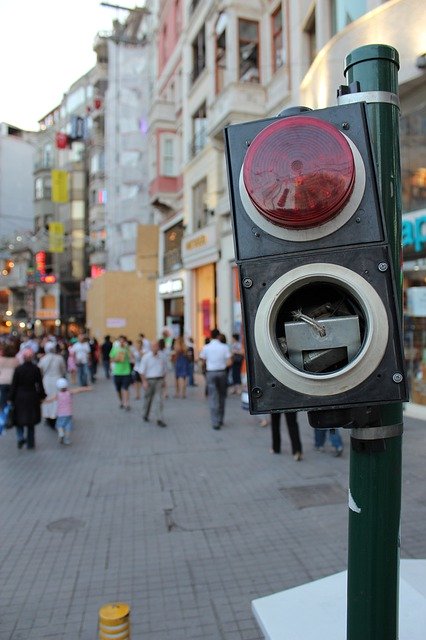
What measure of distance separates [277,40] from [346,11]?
557 centimetres

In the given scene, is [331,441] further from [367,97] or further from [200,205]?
[200,205]

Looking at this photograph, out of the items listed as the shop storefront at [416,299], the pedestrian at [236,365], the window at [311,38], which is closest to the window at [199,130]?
the window at [311,38]

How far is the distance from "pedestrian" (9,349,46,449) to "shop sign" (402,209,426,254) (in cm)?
730

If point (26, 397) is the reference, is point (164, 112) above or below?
above

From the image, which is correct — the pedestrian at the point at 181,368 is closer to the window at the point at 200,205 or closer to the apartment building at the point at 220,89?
the apartment building at the point at 220,89

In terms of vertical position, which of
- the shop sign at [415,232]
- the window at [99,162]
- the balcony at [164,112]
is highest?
the window at [99,162]

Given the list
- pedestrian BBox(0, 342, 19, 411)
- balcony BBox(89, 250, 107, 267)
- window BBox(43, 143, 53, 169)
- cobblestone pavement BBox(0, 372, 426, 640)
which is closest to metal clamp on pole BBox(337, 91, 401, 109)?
cobblestone pavement BBox(0, 372, 426, 640)

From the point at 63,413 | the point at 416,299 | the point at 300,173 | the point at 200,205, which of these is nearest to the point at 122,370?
the point at 63,413

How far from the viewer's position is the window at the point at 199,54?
20.1 meters

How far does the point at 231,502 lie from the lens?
5.77 meters

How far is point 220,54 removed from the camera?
60.3ft

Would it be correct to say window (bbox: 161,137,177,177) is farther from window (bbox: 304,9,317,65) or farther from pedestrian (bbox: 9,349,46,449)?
pedestrian (bbox: 9,349,46,449)

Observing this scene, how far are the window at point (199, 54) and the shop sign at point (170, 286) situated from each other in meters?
8.73

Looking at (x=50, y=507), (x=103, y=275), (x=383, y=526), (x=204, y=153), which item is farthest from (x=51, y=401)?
(x=103, y=275)
